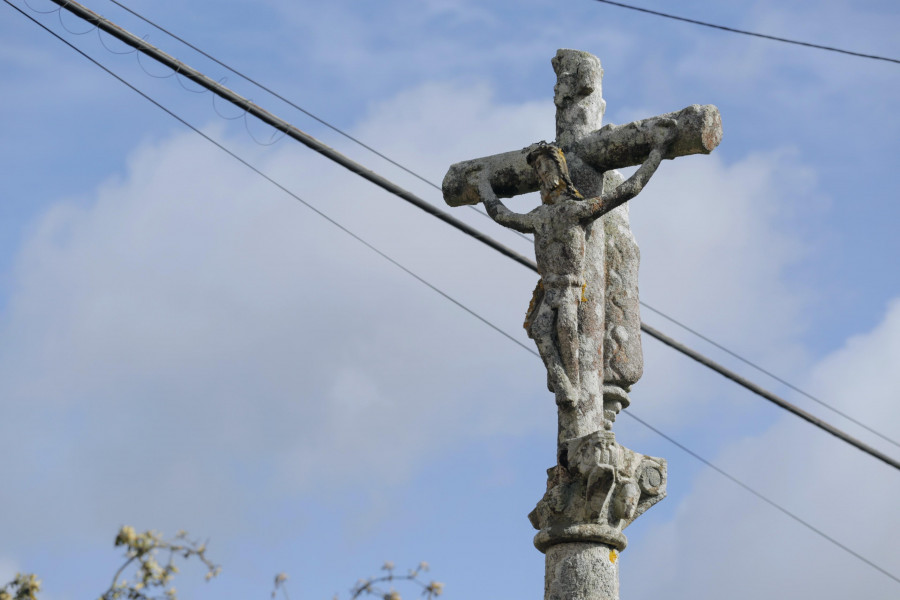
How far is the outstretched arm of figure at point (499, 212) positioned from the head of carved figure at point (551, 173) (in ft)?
0.65

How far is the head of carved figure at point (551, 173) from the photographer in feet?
29.5

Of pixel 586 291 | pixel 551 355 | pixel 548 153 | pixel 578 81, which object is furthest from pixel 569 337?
pixel 578 81

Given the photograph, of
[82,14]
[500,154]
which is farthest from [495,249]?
[82,14]

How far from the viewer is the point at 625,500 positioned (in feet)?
26.9

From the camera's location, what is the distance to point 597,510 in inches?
320

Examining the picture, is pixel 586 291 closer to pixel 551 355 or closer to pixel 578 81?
pixel 551 355

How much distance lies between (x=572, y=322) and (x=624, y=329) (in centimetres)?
51

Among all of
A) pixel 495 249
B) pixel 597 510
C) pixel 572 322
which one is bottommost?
pixel 597 510

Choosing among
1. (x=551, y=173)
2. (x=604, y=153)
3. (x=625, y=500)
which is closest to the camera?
(x=625, y=500)

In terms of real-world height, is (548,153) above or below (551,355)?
above

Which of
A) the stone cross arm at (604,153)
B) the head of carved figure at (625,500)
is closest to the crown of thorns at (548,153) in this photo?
the stone cross arm at (604,153)

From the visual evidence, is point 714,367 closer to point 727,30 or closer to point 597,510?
point 727,30

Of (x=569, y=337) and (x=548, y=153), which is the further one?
(x=548, y=153)

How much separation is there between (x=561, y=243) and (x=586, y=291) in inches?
12.6
